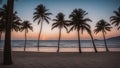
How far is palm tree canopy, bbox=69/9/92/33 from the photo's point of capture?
3856cm

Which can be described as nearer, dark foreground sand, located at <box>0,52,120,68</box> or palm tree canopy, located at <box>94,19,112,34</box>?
dark foreground sand, located at <box>0,52,120,68</box>

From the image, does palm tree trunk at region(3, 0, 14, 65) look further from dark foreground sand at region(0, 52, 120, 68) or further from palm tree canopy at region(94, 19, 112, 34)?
palm tree canopy at region(94, 19, 112, 34)

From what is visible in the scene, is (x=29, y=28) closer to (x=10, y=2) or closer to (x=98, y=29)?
(x=98, y=29)

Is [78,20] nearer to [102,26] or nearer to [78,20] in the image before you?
[78,20]

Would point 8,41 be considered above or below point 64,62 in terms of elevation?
above

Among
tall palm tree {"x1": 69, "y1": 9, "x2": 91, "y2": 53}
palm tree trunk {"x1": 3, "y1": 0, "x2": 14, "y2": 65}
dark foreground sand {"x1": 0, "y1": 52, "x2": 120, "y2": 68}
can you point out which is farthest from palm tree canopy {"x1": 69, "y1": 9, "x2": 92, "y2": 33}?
palm tree trunk {"x1": 3, "y1": 0, "x2": 14, "y2": 65}

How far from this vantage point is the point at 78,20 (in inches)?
1526

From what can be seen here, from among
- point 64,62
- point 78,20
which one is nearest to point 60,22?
point 78,20

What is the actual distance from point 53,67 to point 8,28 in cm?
499

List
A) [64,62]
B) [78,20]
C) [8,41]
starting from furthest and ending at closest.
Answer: [78,20] → [64,62] → [8,41]

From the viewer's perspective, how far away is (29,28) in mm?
56594

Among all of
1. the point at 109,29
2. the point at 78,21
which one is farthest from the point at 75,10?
the point at 109,29

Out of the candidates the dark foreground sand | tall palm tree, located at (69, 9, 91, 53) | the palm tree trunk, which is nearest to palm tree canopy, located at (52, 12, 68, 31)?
tall palm tree, located at (69, 9, 91, 53)

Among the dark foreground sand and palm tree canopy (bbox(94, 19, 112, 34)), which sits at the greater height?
palm tree canopy (bbox(94, 19, 112, 34))
